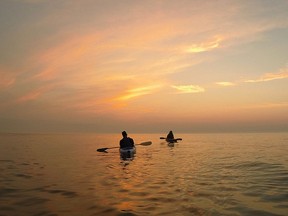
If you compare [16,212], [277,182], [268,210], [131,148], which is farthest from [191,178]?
[131,148]

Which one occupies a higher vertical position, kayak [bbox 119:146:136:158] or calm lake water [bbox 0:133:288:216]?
kayak [bbox 119:146:136:158]

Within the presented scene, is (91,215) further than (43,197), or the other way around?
(43,197)

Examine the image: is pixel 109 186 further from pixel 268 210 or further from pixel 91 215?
pixel 268 210

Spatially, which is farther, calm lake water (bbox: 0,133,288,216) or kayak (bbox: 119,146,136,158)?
kayak (bbox: 119,146,136,158)

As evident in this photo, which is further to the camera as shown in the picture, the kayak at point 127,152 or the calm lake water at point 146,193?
the kayak at point 127,152

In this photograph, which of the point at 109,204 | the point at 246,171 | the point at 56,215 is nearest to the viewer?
the point at 56,215

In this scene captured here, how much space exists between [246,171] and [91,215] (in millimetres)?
13216

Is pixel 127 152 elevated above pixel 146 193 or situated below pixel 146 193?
above

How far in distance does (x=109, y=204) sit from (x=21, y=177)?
944 cm

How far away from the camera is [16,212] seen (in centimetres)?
995

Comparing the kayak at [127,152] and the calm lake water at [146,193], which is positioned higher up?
the kayak at [127,152]

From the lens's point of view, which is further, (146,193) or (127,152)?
(127,152)

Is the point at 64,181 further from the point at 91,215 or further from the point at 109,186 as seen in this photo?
the point at 91,215

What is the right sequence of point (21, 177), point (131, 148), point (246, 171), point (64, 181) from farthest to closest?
point (131, 148) → point (246, 171) → point (21, 177) → point (64, 181)
